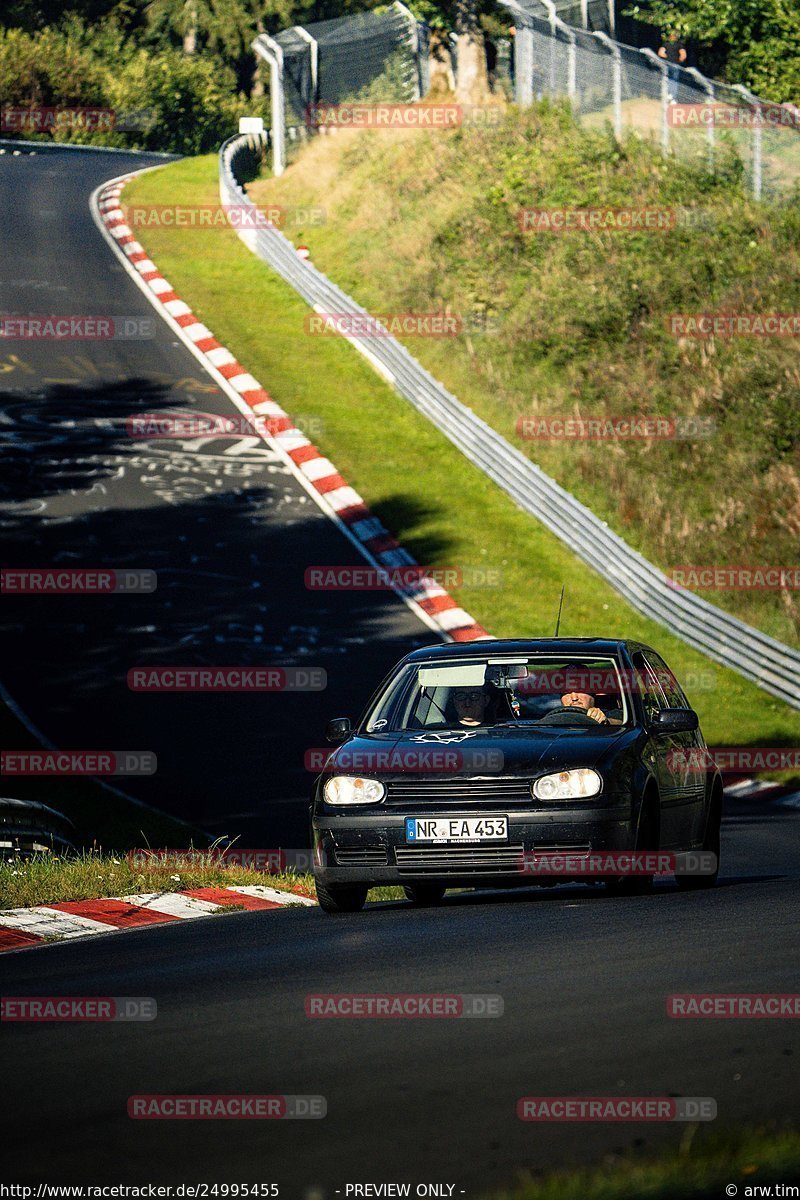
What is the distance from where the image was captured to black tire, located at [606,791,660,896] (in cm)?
1015

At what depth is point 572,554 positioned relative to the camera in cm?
2659

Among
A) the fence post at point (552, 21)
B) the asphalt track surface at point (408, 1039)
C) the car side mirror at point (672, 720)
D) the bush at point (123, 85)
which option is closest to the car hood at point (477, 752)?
the car side mirror at point (672, 720)

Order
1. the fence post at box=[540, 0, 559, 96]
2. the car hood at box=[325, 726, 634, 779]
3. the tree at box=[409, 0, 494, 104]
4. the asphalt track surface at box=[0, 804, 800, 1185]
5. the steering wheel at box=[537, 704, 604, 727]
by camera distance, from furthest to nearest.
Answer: the tree at box=[409, 0, 494, 104] < the fence post at box=[540, 0, 559, 96] < the steering wheel at box=[537, 704, 604, 727] < the car hood at box=[325, 726, 634, 779] < the asphalt track surface at box=[0, 804, 800, 1185]

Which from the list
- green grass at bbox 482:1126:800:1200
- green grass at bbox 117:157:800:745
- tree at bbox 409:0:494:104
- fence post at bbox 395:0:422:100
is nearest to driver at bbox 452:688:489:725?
green grass at bbox 482:1126:800:1200

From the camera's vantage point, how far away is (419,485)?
28406mm

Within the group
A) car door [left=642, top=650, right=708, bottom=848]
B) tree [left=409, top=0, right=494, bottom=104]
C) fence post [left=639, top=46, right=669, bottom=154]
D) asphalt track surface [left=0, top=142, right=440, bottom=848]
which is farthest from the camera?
tree [left=409, top=0, right=494, bottom=104]

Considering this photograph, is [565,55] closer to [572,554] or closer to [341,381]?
[341,381]

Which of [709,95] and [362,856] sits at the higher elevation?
[709,95]

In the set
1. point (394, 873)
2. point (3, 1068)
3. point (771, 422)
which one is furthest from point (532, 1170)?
point (771, 422)

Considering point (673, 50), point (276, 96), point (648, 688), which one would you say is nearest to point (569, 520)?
point (648, 688)

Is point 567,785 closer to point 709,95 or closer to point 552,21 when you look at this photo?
point 709,95

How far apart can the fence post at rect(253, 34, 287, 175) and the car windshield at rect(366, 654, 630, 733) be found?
119 ft

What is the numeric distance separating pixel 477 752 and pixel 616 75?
29935 mm

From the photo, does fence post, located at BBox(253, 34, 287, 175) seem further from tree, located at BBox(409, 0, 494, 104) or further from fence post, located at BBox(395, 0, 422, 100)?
tree, located at BBox(409, 0, 494, 104)
